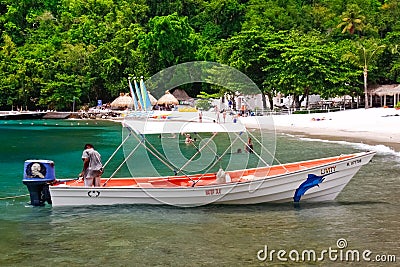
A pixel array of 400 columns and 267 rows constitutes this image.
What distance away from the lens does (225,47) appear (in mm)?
64062

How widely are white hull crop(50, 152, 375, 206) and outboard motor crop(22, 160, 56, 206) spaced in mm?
315

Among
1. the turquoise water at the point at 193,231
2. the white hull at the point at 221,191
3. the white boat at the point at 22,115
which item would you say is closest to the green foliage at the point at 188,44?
the white boat at the point at 22,115

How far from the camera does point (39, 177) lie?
1641cm

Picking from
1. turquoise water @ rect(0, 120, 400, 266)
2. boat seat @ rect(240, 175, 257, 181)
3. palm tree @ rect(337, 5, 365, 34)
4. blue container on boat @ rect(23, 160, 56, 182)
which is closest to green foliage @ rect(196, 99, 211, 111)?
palm tree @ rect(337, 5, 365, 34)

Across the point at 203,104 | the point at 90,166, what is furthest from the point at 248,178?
the point at 203,104

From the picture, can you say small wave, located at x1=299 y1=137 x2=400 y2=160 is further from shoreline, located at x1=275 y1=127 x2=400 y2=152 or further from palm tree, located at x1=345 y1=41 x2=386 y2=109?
palm tree, located at x1=345 y1=41 x2=386 y2=109

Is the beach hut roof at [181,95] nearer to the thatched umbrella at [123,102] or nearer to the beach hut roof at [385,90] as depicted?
the thatched umbrella at [123,102]

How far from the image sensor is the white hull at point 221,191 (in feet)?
53.9

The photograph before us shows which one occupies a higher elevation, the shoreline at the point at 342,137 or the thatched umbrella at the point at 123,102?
the thatched umbrella at the point at 123,102

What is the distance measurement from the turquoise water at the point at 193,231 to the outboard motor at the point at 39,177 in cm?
58

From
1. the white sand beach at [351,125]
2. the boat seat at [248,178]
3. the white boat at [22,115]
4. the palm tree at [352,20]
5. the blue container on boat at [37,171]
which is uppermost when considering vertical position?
the palm tree at [352,20]

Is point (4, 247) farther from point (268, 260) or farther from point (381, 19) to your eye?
point (381, 19)

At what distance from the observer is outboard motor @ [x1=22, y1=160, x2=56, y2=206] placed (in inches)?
643

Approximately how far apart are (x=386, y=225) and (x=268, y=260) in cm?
421
